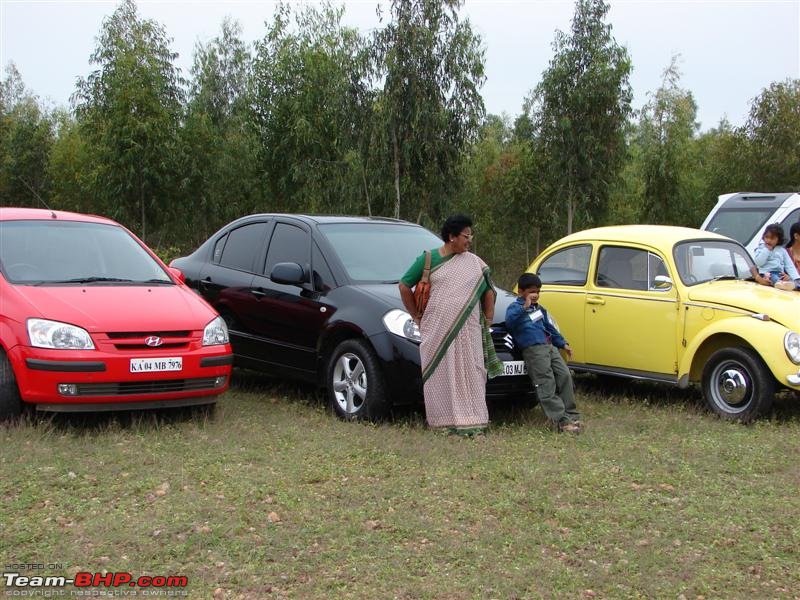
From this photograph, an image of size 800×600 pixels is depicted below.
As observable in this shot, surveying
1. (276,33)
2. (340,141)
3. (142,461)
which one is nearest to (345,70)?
(340,141)

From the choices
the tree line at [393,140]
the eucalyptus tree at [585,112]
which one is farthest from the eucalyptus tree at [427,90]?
the eucalyptus tree at [585,112]

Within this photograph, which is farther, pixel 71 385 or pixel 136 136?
pixel 136 136

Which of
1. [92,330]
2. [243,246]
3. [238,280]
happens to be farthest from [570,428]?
[243,246]

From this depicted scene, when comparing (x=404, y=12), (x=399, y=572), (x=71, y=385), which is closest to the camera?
(x=399, y=572)

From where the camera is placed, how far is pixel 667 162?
29172 mm

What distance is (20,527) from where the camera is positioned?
461 cm

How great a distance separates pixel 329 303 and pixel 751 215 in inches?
352

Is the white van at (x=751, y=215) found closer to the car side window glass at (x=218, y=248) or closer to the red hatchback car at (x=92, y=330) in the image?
the car side window glass at (x=218, y=248)

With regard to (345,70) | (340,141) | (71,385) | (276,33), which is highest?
(276,33)

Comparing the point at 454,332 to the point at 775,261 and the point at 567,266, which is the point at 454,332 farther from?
the point at 775,261

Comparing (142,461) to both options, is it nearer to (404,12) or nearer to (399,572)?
(399,572)

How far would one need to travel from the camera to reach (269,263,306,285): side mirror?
25.0 feet

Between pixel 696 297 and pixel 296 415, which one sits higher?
pixel 696 297

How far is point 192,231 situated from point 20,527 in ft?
107
